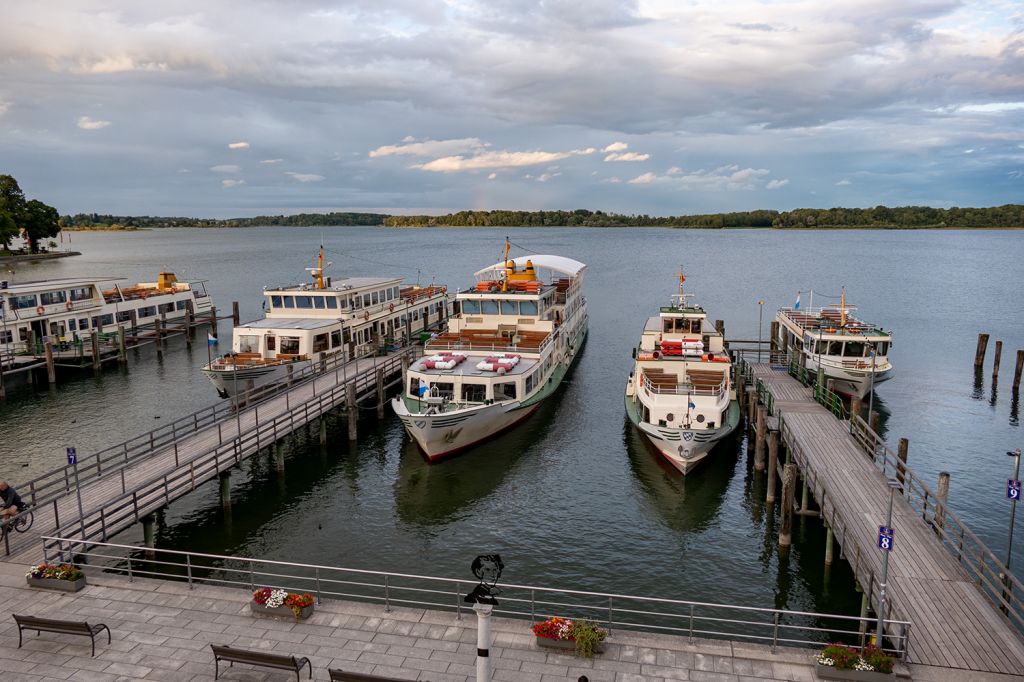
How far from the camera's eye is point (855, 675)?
1497 cm

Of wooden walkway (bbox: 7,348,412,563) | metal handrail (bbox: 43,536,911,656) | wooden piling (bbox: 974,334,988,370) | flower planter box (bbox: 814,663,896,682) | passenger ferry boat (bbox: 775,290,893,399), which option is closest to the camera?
flower planter box (bbox: 814,663,896,682)

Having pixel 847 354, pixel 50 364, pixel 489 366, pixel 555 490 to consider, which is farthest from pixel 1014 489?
pixel 50 364

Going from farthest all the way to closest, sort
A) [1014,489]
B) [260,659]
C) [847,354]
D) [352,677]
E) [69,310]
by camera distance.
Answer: [69,310] → [847,354] → [1014,489] → [260,659] → [352,677]

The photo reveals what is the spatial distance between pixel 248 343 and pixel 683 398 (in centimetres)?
2958

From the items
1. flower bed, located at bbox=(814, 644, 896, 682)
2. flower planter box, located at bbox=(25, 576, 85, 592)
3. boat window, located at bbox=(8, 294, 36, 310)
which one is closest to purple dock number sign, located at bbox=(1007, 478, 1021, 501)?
flower bed, located at bbox=(814, 644, 896, 682)

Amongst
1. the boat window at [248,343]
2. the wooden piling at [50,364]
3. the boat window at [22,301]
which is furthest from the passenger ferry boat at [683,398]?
the boat window at [22,301]

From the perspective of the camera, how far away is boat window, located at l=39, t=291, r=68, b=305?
195 feet

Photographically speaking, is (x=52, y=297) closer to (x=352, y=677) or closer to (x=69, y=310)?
(x=69, y=310)

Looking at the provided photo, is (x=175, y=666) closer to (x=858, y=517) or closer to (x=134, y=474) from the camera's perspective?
(x=134, y=474)

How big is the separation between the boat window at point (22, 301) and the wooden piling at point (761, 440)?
58378 millimetres

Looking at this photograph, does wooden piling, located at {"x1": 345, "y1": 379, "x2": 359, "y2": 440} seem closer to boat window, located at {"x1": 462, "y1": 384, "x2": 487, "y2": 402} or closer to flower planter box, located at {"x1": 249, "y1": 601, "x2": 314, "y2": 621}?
boat window, located at {"x1": 462, "y1": 384, "x2": 487, "y2": 402}

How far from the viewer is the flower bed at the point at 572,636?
628 inches

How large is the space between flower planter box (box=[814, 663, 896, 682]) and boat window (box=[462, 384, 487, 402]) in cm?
2628

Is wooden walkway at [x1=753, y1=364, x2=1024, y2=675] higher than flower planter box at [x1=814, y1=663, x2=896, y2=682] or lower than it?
lower
